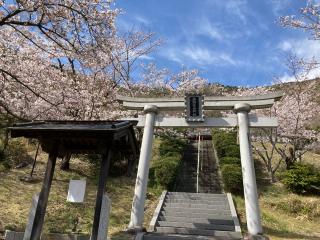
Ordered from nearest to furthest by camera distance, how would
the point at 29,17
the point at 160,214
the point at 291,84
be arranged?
1. the point at 29,17
2. the point at 160,214
3. the point at 291,84

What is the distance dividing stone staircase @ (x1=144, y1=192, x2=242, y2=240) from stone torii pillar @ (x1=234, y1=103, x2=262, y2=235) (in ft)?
3.59

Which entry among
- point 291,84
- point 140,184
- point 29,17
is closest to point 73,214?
point 140,184

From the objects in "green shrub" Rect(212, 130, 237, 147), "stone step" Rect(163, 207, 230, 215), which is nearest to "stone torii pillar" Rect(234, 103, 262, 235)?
"stone step" Rect(163, 207, 230, 215)

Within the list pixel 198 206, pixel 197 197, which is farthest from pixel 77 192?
pixel 197 197

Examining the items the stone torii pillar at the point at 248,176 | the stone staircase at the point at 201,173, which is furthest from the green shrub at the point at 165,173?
the stone torii pillar at the point at 248,176

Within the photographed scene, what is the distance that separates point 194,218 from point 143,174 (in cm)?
311

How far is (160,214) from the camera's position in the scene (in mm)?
14375

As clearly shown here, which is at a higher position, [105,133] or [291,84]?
[291,84]

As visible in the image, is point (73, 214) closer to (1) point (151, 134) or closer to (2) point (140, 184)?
(2) point (140, 184)

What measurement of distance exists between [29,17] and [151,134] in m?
6.04

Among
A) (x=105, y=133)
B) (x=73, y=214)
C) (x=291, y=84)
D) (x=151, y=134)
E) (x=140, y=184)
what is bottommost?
(x=73, y=214)

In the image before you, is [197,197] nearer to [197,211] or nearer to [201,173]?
[197,211]

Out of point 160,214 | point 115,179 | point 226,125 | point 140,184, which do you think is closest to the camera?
point 140,184

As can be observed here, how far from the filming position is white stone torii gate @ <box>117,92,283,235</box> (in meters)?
11.6
